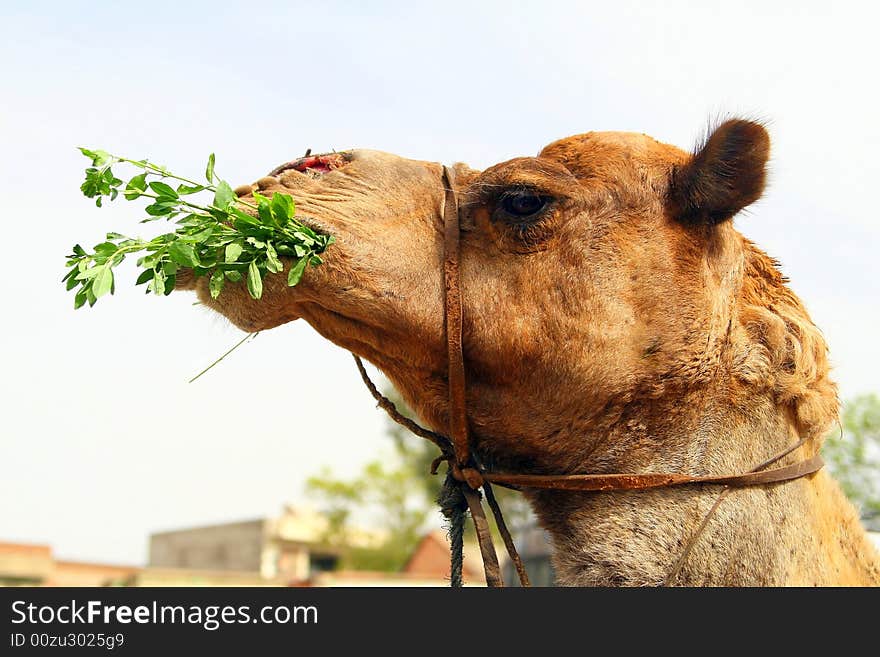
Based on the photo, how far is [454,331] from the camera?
3797mm

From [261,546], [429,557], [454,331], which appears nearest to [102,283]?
[454,331]

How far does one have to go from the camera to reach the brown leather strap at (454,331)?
3.80 metres

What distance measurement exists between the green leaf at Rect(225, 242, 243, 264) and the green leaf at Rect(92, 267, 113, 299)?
404 millimetres

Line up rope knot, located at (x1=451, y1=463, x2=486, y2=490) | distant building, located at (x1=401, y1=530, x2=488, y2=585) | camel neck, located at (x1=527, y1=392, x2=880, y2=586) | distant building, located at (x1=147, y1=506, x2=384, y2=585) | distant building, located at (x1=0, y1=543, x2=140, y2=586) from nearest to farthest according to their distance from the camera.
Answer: camel neck, located at (x1=527, y1=392, x2=880, y2=586) < rope knot, located at (x1=451, y1=463, x2=486, y2=490) < distant building, located at (x1=0, y1=543, x2=140, y2=586) < distant building, located at (x1=401, y1=530, x2=488, y2=585) < distant building, located at (x1=147, y1=506, x2=384, y2=585)

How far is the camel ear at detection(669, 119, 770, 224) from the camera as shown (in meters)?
4.02

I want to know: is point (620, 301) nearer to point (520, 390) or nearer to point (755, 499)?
point (520, 390)

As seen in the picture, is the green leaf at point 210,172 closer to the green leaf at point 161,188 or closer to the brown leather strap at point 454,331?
the green leaf at point 161,188

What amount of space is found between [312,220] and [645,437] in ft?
5.00

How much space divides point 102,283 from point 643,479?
6.91 feet

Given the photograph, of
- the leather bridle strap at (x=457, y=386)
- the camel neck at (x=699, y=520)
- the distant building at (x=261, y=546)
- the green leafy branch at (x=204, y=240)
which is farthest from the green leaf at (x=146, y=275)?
the distant building at (x=261, y=546)

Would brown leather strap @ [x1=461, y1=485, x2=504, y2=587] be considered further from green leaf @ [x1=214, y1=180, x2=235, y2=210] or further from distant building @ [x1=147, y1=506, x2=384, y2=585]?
distant building @ [x1=147, y1=506, x2=384, y2=585]

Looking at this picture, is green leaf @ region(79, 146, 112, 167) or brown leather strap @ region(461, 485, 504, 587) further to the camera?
brown leather strap @ region(461, 485, 504, 587)

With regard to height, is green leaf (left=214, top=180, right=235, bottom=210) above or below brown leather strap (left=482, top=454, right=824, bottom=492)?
above

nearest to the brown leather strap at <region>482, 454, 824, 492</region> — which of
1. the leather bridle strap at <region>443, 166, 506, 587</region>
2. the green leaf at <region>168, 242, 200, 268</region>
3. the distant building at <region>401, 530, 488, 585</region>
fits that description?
the leather bridle strap at <region>443, 166, 506, 587</region>
